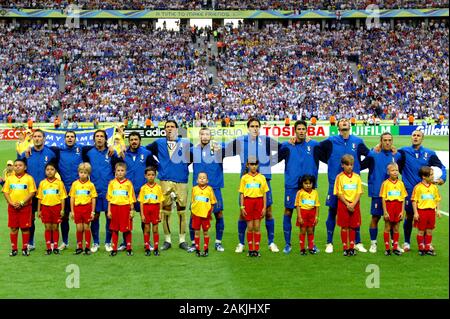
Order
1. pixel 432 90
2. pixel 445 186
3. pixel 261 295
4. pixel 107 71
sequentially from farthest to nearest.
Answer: pixel 107 71, pixel 432 90, pixel 261 295, pixel 445 186

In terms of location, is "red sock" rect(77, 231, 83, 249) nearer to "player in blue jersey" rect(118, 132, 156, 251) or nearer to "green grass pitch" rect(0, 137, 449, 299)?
"green grass pitch" rect(0, 137, 449, 299)

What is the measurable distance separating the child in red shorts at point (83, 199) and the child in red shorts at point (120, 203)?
0.25 metres

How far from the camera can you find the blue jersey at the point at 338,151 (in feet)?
28.5

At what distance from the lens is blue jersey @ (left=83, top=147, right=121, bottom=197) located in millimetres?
8805

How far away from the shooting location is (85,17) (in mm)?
50688

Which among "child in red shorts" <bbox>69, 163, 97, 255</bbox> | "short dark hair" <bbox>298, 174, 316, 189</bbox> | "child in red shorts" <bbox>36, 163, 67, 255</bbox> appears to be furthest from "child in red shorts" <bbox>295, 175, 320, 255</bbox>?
"child in red shorts" <bbox>36, 163, 67, 255</bbox>

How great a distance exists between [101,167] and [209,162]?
62.2 inches

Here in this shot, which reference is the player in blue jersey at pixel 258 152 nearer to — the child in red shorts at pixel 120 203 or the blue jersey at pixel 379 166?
the blue jersey at pixel 379 166

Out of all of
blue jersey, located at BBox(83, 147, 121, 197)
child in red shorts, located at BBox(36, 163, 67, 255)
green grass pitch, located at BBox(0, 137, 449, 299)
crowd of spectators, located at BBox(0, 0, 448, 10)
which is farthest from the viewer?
crowd of spectators, located at BBox(0, 0, 448, 10)

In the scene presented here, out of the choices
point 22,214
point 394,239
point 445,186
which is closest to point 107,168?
point 22,214

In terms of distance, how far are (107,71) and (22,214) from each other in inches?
1487

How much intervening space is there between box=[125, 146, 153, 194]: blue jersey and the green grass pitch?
1.02 meters
